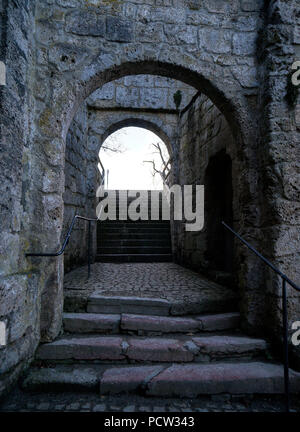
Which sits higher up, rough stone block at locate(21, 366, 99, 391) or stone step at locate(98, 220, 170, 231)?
stone step at locate(98, 220, 170, 231)

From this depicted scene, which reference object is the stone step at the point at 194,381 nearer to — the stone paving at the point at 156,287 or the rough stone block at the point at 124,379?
the rough stone block at the point at 124,379

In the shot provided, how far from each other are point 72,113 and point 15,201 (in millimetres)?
989

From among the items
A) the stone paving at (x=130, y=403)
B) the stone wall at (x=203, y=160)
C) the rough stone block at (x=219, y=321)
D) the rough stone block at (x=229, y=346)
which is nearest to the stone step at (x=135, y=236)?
the stone wall at (x=203, y=160)

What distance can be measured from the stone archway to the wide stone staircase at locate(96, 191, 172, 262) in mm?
3237

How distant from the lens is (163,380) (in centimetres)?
180

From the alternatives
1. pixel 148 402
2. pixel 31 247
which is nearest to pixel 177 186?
pixel 31 247

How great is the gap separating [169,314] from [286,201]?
1.49 meters

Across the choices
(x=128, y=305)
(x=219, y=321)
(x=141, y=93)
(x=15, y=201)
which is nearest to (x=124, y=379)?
(x=128, y=305)

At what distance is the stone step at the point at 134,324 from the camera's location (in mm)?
2268

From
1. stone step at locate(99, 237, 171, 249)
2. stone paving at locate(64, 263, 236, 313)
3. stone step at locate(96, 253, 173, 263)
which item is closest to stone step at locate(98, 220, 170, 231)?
stone step at locate(99, 237, 171, 249)

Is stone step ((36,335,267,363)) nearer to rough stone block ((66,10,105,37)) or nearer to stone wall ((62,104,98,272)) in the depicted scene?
stone wall ((62,104,98,272))

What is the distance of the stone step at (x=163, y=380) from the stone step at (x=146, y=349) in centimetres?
11

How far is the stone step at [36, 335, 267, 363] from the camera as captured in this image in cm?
203
